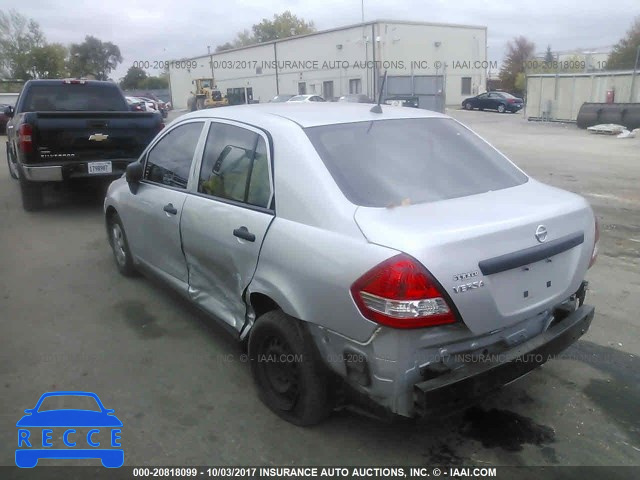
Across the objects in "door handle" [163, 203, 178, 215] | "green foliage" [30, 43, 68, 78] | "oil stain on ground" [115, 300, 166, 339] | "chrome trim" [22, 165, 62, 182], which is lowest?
"oil stain on ground" [115, 300, 166, 339]

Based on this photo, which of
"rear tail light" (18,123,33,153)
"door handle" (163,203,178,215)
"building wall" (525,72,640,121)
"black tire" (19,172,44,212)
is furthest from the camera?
"building wall" (525,72,640,121)

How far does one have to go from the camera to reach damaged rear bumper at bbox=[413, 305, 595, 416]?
2.48 meters

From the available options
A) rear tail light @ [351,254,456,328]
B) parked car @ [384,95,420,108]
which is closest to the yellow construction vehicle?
parked car @ [384,95,420,108]

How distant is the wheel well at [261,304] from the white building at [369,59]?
35097mm

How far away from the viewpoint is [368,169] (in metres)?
3.05

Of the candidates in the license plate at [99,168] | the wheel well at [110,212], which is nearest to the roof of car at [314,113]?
the wheel well at [110,212]

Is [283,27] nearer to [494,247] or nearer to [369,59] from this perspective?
[369,59]

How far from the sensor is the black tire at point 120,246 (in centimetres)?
529

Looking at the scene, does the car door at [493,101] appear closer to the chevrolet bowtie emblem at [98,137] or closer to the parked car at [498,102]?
the parked car at [498,102]

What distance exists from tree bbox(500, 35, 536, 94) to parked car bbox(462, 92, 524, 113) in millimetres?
22434

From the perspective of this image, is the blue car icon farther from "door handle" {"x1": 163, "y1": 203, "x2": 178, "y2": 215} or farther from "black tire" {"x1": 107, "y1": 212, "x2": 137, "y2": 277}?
"black tire" {"x1": 107, "y1": 212, "x2": 137, "y2": 277}

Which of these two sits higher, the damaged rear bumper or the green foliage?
the green foliage

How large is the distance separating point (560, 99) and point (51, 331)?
25414 millimetres

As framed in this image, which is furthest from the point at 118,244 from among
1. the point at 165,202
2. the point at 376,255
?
the point at 376,255
